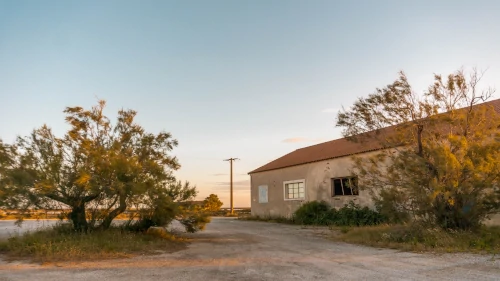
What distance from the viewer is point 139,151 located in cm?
1107

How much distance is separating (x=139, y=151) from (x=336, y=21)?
905cm

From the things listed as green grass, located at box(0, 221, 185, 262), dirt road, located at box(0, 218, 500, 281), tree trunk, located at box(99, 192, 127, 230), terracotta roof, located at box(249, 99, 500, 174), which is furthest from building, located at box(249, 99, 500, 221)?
tree trunk, located at box(99, 192, 127, 230)

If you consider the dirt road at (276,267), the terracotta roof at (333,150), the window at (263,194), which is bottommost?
the dirt road at (276,267)

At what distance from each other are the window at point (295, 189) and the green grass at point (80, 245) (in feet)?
40.4

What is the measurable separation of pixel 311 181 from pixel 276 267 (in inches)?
577

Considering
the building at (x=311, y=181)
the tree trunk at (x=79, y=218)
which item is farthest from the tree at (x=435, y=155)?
the tree trunk at (x=79, y=218)

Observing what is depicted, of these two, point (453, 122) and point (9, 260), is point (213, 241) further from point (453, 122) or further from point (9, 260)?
point (453, 122)

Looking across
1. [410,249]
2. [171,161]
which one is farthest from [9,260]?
[410,249]

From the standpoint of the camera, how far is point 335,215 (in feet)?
60.8

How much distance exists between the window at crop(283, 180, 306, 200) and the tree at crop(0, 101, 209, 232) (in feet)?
38.9

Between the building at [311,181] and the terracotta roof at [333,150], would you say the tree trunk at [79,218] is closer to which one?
the building at [311,181]

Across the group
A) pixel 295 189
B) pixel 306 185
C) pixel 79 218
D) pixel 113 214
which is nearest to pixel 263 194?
pixel 295 189

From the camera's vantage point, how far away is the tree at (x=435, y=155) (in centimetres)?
976

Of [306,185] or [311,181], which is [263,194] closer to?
[306,185]
